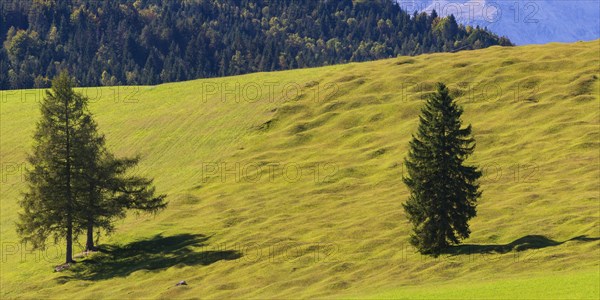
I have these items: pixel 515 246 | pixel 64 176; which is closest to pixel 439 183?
pixel 515 246

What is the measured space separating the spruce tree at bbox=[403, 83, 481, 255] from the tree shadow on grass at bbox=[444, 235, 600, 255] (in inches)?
45.5

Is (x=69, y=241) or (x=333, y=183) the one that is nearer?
(x=69, y=241)

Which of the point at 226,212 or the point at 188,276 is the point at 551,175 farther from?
the point at 188,276

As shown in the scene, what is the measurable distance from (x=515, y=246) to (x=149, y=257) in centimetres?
3235

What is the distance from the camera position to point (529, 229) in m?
73.5

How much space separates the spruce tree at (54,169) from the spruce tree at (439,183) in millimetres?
29812

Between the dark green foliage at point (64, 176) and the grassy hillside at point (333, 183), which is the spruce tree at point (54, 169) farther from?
the grassy hillside at point (333, 183)

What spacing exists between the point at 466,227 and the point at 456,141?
6665 mm

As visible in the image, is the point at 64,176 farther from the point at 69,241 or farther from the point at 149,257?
the point at 149,257

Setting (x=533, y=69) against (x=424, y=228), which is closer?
(x=424, y=228)

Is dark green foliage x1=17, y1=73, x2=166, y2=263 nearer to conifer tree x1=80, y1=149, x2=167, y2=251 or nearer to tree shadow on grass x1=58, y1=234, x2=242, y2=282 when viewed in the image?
conifer tree x1=80, y1=149, x2=167, y2=251

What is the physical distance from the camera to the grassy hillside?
66875 millimetres

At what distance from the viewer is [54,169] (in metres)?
79.9

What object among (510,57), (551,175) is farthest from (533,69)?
(551,175)
